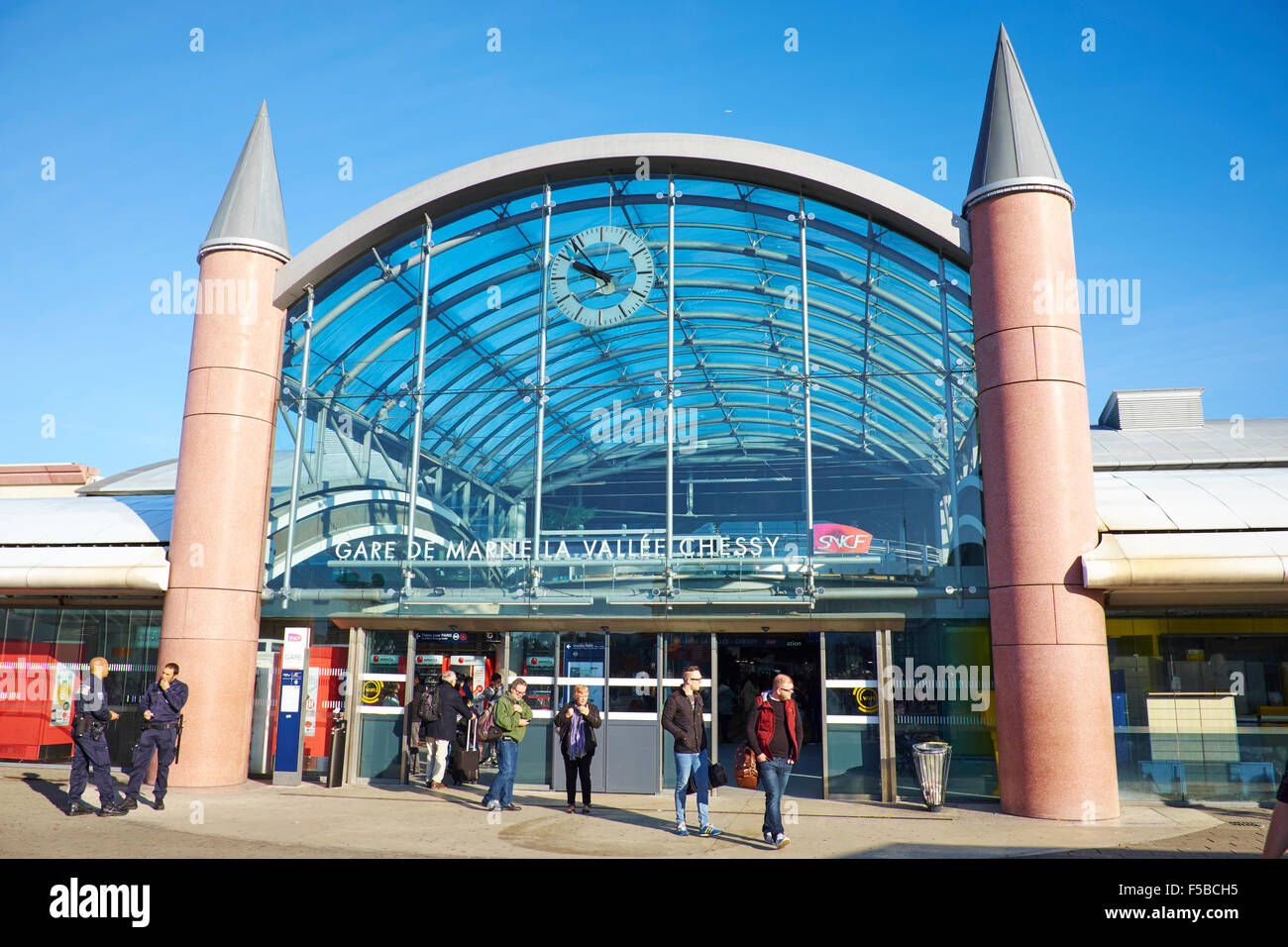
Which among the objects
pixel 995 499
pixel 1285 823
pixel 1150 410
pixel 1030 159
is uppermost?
pixel 1030 159

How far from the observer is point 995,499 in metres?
13.6

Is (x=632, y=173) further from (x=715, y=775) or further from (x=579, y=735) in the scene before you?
(x=715, y=775)

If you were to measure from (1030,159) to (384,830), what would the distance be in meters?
12.3

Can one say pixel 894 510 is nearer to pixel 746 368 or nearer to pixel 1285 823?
pixel 746 368

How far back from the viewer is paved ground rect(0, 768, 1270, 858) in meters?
9.88

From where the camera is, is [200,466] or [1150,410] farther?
[1150,410]

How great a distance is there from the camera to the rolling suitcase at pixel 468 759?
14180mm

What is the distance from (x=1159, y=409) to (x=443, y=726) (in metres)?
16.4

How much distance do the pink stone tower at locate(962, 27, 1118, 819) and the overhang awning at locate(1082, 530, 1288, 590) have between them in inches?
11.6

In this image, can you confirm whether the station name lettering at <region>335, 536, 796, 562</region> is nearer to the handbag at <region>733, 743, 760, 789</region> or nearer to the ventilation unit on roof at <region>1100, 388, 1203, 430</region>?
the handbag at <region>733, 743, 760, 789</region>

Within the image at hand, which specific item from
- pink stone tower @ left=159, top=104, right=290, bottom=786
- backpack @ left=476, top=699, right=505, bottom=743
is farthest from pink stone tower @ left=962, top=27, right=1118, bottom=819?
pink stone tower @ left=159, top=104, right=290, bottom=786

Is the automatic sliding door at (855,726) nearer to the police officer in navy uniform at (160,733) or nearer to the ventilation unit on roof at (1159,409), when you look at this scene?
the police officer in navy uniform at (160,733)
